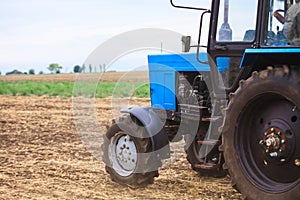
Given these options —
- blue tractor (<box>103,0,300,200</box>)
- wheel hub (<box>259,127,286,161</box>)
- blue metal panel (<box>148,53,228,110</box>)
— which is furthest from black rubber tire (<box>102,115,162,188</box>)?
wheel hub (<box>259,127,286,161</box>)

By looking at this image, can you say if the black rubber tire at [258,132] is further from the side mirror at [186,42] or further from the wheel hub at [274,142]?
the side mirror at [186,42]

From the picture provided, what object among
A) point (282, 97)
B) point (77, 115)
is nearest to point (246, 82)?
point (282, 97)

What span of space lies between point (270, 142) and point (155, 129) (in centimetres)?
186

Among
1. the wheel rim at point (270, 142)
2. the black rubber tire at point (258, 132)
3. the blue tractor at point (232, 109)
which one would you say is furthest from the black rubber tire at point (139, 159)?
the wheel rim at point (270, 142)

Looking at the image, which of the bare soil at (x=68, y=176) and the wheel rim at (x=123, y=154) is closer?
the bare soil at (x=68, y=176)

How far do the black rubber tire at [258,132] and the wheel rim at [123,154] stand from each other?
160 cm

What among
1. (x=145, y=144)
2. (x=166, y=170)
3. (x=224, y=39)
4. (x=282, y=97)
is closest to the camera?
(x=282, y=97)

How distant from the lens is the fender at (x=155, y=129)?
20.8 feet

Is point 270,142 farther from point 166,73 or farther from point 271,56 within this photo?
point 166,73

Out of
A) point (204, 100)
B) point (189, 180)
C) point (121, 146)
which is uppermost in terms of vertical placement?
point (204, 100)

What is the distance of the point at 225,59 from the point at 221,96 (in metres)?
0.39

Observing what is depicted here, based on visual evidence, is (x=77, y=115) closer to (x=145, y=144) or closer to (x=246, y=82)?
(x=145, y=144)

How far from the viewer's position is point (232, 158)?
16.8 ft

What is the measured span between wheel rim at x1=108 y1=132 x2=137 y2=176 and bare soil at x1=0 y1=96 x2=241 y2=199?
219mm
